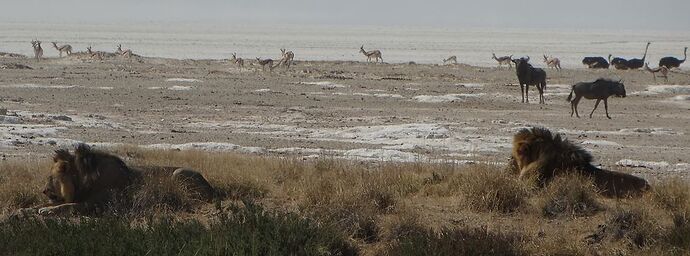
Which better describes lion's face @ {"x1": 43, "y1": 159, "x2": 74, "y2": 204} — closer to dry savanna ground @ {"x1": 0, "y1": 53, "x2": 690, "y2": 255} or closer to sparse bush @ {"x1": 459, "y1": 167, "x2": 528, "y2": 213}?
dry savanna ground @ {"x1": 0, "y1": 53, "x2": 690, "y2": 255}

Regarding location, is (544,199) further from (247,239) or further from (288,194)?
(247,239)

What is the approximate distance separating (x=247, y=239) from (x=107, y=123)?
562 inches

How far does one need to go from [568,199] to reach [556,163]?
1030 millimetres

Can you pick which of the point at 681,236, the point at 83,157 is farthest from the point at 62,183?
the point at 681,236

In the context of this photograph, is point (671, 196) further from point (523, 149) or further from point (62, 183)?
point (62, 183)

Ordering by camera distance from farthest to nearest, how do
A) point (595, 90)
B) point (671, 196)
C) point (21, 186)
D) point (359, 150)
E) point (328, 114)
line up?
point (595, 90) → point (328, 114) → point (359, 150) → point (21, 186) → point (671, 196)

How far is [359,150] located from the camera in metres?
17.4

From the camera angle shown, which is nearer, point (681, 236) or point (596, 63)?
point (681, 236)

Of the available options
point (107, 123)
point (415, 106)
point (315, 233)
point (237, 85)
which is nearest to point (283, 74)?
point (237, 85)

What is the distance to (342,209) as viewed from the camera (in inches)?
348

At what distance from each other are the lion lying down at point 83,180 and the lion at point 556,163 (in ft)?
12.3

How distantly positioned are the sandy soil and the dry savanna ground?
7 centimetres

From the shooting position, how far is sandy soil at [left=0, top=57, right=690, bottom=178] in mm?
17641

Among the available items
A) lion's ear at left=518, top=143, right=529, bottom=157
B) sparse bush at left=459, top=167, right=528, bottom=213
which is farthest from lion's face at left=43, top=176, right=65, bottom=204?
lion's ear at left=518, top=143, right=529, bottom=157
